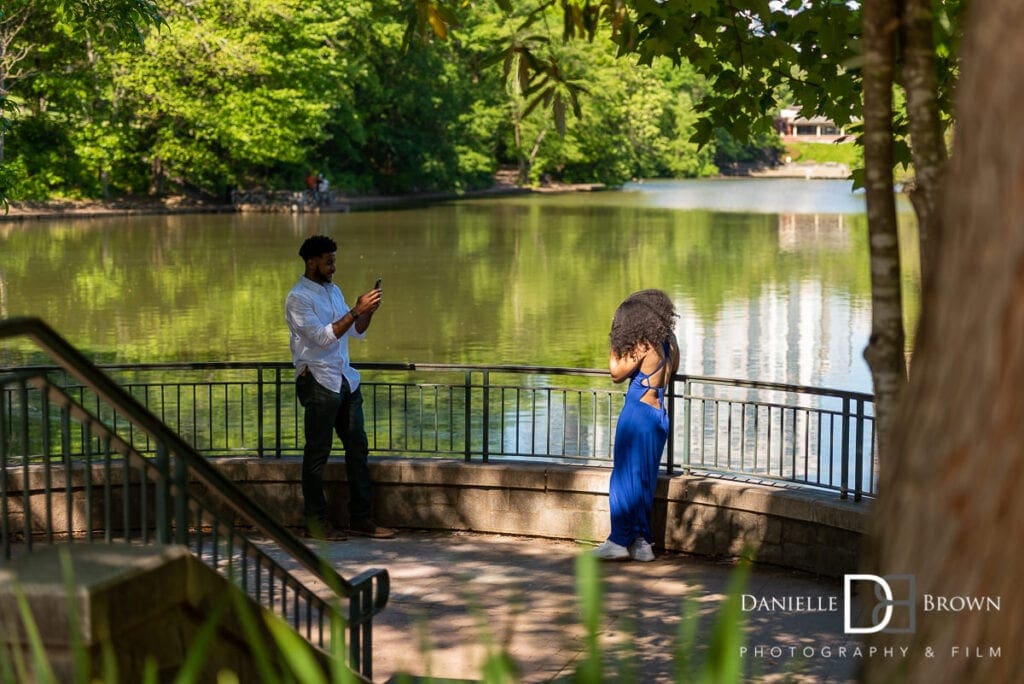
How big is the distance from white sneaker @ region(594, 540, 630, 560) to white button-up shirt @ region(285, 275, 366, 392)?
1939mm

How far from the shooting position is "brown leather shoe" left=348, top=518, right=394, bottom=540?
37.3ft

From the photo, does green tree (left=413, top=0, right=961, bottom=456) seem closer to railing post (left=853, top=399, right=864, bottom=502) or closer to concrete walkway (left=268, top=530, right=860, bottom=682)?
railing post (left=853, top=399, right=864, bottom=502)

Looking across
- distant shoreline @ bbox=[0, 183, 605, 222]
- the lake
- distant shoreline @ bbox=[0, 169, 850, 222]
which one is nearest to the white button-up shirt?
the lake

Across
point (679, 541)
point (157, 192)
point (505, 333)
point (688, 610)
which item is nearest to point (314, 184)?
point (157, 192)

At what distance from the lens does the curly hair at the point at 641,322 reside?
1055 centimetres

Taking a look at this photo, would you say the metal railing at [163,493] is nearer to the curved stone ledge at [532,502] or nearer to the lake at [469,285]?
the curved stone ledge at [532,502]

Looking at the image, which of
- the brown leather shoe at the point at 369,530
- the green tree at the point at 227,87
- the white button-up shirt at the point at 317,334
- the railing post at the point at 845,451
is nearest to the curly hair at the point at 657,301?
the railing post at the point at 845,451

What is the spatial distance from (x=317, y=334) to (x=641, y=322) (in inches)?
→ 80.3

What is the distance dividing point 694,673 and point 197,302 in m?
27.0

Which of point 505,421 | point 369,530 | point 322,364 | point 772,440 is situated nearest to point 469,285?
point 505,421

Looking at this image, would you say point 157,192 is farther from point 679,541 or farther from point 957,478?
point 957,478

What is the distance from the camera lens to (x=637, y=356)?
34.8 feet

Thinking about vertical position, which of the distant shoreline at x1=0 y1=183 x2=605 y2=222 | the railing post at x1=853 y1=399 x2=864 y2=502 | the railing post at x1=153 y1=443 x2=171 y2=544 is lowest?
the railing post at x1=853 y1=399 x2=864 y2=502

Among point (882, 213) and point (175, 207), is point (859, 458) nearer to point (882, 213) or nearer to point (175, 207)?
point (882, 213)
